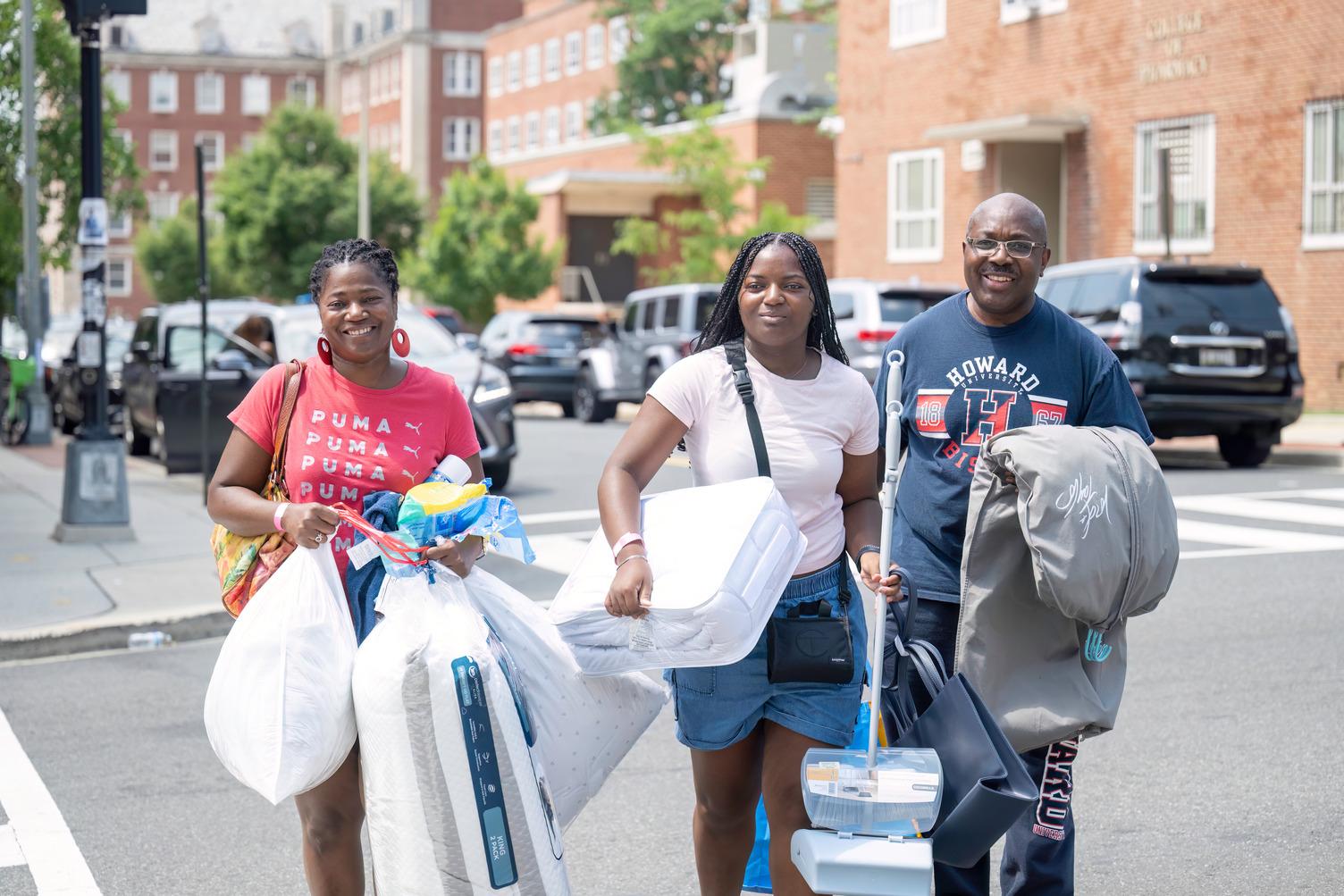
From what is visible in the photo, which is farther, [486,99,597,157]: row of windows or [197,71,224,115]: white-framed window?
[197,71,224,115]: white-framed window

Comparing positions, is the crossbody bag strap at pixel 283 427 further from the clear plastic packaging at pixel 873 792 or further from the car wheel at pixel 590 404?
the car wheel at pixel 590 404

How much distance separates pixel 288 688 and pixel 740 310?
4.29ft

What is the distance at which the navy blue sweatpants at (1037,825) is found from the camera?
13.1 ft

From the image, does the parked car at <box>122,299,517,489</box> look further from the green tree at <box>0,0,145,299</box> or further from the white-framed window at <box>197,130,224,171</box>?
the white-framed window at <box>197,130,224,171</box>

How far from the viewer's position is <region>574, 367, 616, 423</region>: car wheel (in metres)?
24.0

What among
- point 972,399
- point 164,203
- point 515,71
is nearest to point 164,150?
point 164,203

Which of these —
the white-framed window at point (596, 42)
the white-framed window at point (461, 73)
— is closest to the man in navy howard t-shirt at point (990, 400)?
the white-framed window at point (596, 42)

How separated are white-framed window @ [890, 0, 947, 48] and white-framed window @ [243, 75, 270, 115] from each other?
67.3 meters

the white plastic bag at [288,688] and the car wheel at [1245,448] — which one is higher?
the white plastic bag at [288,688]

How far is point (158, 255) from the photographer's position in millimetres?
66688

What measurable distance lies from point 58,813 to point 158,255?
6453 cm

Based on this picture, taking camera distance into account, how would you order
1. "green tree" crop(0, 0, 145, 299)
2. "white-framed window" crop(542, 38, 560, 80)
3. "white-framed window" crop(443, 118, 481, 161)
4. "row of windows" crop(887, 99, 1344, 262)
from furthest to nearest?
"white-framed window" crop(443, 118, 481, 161)
"white-framed window" crop(542, 38, 560, 80)
"row of windows" crop(887, 99, 1344, 262)
"green tree" crop(0, 0, 145, 299)

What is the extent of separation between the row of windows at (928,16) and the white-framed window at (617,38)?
3461cm

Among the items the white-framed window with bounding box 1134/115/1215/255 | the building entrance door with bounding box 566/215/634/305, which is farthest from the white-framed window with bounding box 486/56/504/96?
the white-framed window with bounding box 1134/115/1215/255
